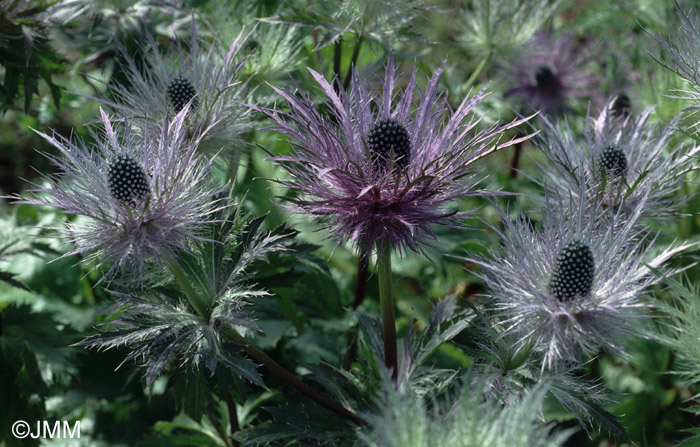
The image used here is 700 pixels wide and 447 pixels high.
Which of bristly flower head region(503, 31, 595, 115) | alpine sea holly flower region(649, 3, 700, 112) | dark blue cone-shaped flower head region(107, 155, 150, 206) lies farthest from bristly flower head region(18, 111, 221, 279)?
bristly flower head region(503, 31, 595, 115)

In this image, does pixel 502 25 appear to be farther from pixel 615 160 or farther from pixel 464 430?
pixel 464 430

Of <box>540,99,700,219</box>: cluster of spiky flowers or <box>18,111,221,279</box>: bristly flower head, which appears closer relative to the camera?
<box>18,111,221,279</box>: bristly flower head

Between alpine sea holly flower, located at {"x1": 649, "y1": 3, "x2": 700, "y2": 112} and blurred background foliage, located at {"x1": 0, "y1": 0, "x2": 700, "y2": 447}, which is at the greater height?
alpine sea holly flower, located at {"x1": 649, "y1": 3, "x2": 700, "y2": 112}

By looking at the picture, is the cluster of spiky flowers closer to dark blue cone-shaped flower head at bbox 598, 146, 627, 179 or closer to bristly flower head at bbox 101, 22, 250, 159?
dark blue cone-shaped flower head at bbox 598, 146, 627, 179

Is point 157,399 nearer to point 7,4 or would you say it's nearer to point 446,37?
point 7,4

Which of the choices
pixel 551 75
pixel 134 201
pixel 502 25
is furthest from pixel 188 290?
pixel 551 75

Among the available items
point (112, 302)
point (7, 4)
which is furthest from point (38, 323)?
point (7, 4)
